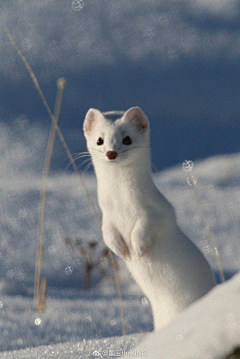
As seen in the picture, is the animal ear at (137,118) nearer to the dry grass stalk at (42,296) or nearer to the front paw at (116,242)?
the front paw at (116,242)

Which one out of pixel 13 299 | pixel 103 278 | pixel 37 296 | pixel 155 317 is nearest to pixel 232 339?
pixel 155 317

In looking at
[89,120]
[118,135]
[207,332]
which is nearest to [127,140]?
[118,135]

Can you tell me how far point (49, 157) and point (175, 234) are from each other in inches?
42.9

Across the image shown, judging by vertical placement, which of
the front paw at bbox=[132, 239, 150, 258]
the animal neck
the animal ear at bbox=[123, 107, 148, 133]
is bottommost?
the front paw at bbox=[132, 239, 150, 258]

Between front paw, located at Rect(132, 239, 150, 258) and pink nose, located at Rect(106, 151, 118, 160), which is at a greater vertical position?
pink nose, located at Rect(106, 151, 118, 160)

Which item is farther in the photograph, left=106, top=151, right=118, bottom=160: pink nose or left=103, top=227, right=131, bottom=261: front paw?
left=103, top=227, right=131, bottom=261: front paw

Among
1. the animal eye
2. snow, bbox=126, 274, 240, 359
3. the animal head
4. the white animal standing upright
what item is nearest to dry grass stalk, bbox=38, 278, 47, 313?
the white animal standing upright

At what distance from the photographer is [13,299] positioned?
14.4 ft

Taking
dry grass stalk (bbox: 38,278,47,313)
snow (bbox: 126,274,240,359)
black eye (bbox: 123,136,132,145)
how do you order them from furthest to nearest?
1. dry grass stalk (bbox: 38,278,47,313)
2. black eye (bbox: 123,136,132,145)
3. snow (bbox: 126,274,240,359)

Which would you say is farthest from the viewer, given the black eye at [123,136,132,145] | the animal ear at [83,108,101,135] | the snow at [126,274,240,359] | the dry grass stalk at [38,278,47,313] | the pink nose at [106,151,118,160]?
the dry grass stalk at [38,278,47,313]

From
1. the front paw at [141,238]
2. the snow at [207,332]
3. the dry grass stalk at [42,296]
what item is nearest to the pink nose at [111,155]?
the front paw at [141,238]

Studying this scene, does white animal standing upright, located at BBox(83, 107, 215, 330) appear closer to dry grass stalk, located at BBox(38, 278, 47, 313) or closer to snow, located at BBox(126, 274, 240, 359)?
dry grass stalk, located at BBox(38, 278, 47, 313)

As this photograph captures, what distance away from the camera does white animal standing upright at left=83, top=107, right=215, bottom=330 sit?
2.56 metres

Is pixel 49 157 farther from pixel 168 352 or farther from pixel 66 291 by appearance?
pixel 168 352
